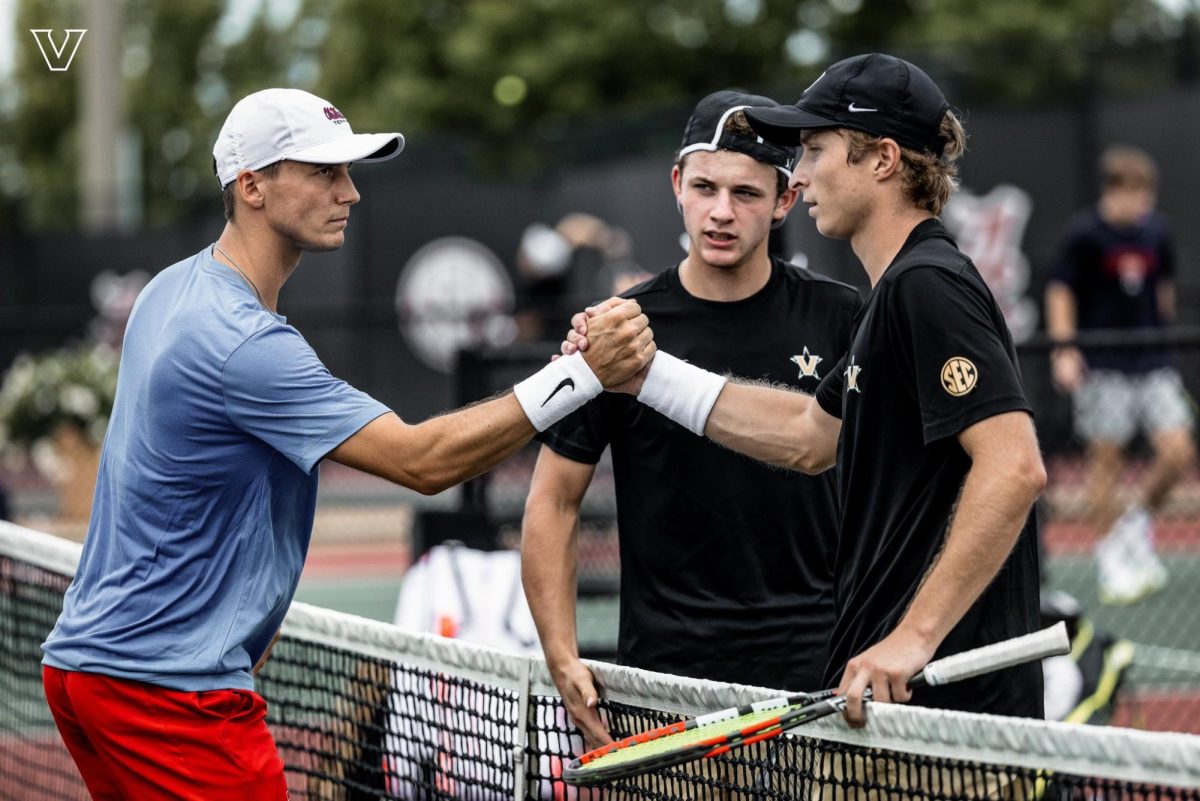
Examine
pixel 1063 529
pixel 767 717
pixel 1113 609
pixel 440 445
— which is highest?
pixel 440 445

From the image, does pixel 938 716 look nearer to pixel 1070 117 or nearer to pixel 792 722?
pixel 792 722

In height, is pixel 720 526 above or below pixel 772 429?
below

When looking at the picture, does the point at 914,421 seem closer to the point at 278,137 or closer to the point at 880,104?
the point at 880,104

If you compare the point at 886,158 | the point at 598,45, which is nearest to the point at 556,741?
the point at 886,158

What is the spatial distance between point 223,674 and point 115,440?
567 millimetres

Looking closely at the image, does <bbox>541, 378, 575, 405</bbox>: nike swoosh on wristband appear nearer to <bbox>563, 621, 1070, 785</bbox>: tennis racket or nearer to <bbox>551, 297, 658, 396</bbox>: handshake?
<bbox>551, 297, 658, 396</bbox>: handshake

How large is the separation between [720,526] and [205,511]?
4.39 feet

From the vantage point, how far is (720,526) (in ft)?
14.6

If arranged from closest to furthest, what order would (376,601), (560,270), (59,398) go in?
(376,601)
(59,398)
(560,270)

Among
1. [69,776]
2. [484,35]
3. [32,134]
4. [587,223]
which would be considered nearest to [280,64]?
[32,134]

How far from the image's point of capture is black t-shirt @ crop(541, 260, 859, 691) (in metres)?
4.43

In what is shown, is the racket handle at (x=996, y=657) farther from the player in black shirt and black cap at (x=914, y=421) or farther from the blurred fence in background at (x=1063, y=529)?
the blurred fence in background at (x=1063, y=529)

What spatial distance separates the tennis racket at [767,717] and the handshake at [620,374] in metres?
0.91

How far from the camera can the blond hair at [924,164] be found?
365 cm
